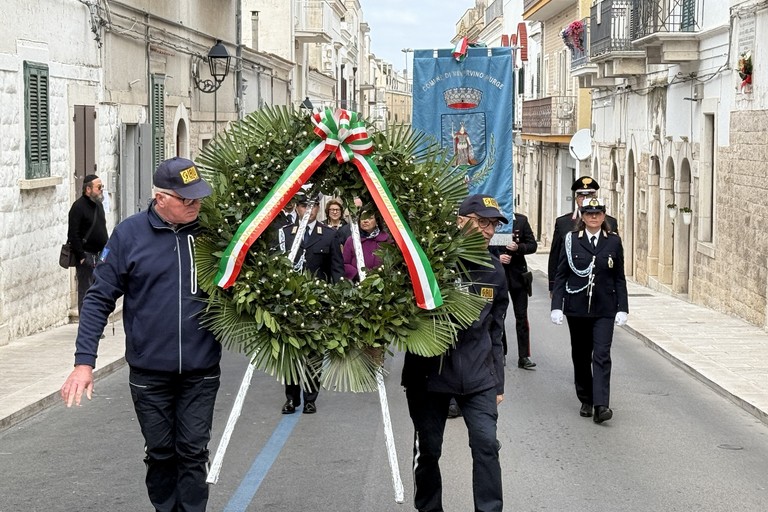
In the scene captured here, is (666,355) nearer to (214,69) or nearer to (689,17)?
(689,17)

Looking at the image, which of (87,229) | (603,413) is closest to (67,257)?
(87,229)

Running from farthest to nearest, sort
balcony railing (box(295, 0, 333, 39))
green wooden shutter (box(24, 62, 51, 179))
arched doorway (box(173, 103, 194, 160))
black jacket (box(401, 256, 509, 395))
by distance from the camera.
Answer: balcony railing (box(295, 0, 333, 39)) < arched doorway (box(173, 103, 194, 160)) < green wooden shutter (box(24, 62, 51, 179)) < black jacket (box(401, 256, 509, 395))

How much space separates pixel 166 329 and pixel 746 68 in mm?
14291

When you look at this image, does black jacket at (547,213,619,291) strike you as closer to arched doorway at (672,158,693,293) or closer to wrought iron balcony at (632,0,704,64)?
wrought iron balcony at (632,0,704,64)

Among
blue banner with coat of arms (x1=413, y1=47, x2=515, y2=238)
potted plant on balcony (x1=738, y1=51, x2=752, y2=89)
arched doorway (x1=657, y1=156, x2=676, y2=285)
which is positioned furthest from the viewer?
arched doorway (x1=657, y1=156, x2=676, y2=285)

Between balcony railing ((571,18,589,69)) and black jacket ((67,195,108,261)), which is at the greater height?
balcony railing ((571,18,589,69))

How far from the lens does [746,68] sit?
18.7 meters

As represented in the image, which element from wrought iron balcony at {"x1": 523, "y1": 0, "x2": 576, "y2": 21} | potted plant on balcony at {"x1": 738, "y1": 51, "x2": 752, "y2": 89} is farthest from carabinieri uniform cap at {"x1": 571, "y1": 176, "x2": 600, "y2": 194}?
wrought iron balcony at {"x1": 523, "y1": 0, "x2": 576, "y2": 21}

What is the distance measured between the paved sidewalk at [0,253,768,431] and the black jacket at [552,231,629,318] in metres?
1.73

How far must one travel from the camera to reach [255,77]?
35.2 metres

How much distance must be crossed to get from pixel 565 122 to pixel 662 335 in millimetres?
23351

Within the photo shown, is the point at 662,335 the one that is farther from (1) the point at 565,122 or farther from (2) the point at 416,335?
(1) the point at 565,122

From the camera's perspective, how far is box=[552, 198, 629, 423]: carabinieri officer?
10.4 metres

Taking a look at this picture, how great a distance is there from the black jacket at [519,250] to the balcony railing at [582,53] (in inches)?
774
